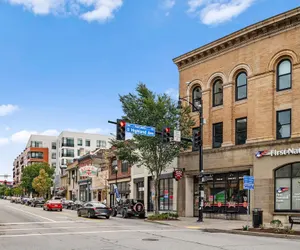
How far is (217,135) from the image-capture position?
34688 millimetres

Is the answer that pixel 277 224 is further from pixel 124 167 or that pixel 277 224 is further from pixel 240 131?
pixel 124 167

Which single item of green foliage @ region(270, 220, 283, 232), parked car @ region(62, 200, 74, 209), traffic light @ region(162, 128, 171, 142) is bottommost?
parked car @ region(62, 200, 74, 209)

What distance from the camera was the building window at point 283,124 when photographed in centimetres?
2905

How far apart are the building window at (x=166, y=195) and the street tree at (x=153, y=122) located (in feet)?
19.1

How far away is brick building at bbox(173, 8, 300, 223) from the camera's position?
28844mm

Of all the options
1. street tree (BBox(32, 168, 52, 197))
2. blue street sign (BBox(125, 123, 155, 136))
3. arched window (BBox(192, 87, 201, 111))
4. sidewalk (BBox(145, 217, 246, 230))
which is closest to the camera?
sidewalk (BBox(145, 217, 246, 230))

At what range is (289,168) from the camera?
94.0 ft

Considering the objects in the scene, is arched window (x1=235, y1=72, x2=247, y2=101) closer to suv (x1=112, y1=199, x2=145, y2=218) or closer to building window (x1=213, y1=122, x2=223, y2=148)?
building window (x1=213, y1=122, x2=223, y2=148)

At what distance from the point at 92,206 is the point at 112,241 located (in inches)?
681

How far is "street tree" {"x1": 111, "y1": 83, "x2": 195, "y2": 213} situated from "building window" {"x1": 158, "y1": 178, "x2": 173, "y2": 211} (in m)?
5.83

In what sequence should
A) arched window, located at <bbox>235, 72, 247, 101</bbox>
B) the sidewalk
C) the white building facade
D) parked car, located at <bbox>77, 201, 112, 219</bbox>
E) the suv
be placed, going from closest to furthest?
the sidewalk → arched window, located at <bbox>235, 72, 247, 101</bbox> → parked car, located at <bbox>77, 201, 112, 219</bbox> → the suv → the white building facade

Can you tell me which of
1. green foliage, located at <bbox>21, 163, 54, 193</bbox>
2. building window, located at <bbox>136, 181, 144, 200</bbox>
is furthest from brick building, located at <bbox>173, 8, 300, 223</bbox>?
green foliage, located at <bbox>21, 163, 54, 193</bbox>

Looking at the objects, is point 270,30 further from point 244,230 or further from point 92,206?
point 92,206

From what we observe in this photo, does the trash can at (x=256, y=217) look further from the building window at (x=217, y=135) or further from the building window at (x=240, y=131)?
the building window at (x=217, y=135)
